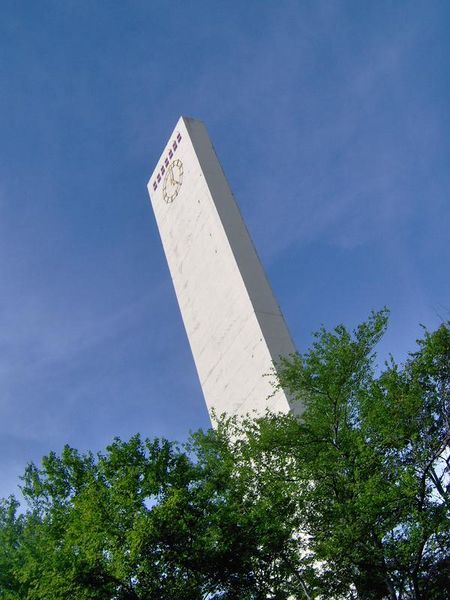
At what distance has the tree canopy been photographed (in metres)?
13.2

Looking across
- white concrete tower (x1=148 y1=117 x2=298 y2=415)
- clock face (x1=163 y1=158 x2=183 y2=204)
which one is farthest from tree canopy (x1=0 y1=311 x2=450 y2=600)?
clock face (x1=163 y1=158 x2=183 y2=204)

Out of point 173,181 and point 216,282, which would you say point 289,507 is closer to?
point 216,282

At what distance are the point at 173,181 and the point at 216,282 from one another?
12614mm

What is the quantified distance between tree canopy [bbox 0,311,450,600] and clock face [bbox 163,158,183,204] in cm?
2792

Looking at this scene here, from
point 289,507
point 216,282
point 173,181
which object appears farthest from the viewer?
point 173,181

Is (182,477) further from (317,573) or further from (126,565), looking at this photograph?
(317,573)

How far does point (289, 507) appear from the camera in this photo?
1459 centimetres

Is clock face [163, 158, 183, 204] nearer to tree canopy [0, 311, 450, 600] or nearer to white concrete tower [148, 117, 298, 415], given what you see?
white concrete tower [148, 117, 298, 415]

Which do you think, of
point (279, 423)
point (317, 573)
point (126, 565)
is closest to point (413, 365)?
point (279, 423)

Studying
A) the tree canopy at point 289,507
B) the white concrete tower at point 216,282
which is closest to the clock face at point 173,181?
the white concrete tower at point 216,282

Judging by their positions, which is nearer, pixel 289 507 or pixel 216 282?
pixel 289 507

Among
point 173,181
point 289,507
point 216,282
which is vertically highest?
point 173,181

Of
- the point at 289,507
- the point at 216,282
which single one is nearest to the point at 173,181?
the point at 216,282

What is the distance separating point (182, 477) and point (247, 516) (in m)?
2.63
